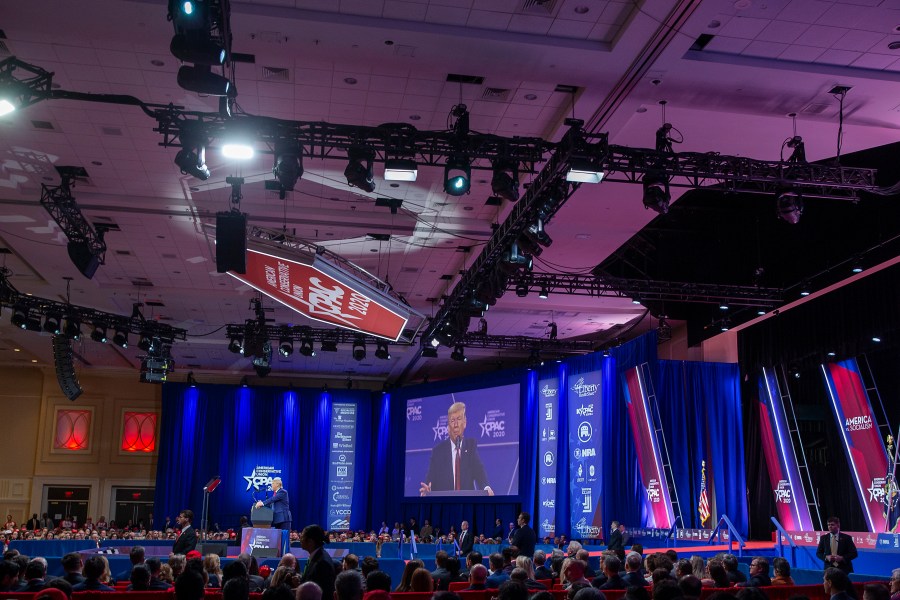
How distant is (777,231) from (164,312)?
13.4 metres

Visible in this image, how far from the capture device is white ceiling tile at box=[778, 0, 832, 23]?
306 inches

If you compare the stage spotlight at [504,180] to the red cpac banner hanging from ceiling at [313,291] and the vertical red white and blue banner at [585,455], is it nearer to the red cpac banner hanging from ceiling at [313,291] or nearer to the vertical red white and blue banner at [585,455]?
the red cpac banner hanging from ceiling at [313,291]

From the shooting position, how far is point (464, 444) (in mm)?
24172

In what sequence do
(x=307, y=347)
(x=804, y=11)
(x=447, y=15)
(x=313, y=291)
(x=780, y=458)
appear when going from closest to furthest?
(x=804, y=11)
(x=447, y=15)
(x=313, y=291)
(x=780, y=458)
(x=307, y=347)

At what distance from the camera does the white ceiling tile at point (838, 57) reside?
8672 mm

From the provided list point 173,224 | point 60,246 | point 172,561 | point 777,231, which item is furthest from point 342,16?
point 777,231

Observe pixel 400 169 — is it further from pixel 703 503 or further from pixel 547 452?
pixel 547 452

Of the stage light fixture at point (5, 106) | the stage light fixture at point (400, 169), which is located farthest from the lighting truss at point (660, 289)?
the stage light fixture at point (5, 106)

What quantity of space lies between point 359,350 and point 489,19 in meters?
12.2

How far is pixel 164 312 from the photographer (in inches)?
799

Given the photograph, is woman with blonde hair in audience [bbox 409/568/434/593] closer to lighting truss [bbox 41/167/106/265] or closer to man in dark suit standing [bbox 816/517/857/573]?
man in dark suit standing [bbox 816/517/857/573]

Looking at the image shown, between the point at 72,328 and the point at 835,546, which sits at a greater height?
the point at 72,328

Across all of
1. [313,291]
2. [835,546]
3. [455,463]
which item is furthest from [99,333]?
[835,546]

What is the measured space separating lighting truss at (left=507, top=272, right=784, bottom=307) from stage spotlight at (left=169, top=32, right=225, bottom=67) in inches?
386
